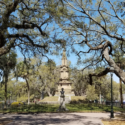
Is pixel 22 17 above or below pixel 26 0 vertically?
below

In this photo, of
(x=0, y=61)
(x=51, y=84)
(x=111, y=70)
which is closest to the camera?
(x=111, y=70)

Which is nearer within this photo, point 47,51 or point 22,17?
point 22,17

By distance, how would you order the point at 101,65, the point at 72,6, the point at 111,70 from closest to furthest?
the point at 111,70 < the point at 72,6 < the point at 101,65

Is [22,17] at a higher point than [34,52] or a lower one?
higher

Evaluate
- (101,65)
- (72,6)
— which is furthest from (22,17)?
(101,65)

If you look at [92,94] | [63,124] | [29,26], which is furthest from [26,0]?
[92,94]

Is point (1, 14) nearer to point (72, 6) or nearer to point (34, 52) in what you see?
point (34, 52)

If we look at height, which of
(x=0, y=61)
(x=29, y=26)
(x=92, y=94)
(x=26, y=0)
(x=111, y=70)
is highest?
(x=26, y=0)

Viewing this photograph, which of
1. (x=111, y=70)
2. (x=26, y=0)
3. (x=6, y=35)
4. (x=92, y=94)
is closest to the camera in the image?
(x=6, y=35)

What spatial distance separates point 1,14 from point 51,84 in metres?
34.6

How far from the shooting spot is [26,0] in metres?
10.9

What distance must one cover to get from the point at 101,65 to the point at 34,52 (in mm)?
7768

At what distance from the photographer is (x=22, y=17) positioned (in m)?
11.1

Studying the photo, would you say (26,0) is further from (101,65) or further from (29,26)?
(101,65)
